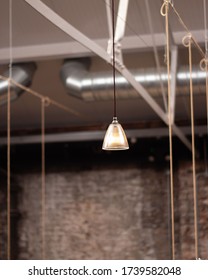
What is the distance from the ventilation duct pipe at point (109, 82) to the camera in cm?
775

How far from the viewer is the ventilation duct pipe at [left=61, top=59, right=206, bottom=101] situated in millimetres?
7750

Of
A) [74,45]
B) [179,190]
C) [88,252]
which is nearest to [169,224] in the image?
[179,190]

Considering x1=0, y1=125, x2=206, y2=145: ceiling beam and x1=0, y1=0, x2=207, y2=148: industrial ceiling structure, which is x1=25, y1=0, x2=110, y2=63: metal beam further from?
x1=0, y1=125, x2=206, y2=145: ceiling beam

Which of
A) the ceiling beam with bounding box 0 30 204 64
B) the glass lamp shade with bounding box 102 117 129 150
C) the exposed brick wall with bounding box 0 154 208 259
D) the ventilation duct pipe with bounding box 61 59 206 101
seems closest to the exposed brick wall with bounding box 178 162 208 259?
the exposed brick wall with bounding box 0 154 208 259

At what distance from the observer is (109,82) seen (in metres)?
7.95

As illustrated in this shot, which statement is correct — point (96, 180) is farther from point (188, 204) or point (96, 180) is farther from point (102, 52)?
point (102, 52)

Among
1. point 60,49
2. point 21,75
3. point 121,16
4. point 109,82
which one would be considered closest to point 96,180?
point 21,75

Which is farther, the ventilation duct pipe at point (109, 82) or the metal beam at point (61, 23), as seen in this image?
the ventilation duct pipe at point (109, 82)

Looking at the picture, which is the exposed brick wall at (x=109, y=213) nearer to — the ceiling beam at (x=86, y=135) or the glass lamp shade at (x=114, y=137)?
the ceiling beam at (x=86, y=135)

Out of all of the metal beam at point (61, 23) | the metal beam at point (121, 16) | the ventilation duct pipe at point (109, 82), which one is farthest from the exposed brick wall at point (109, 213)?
the metal beam at point (61, 23)

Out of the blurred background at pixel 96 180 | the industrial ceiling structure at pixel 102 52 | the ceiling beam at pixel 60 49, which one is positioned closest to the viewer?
the industrial ceiling structure at pixel 102 52

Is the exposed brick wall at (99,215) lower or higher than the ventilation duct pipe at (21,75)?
lower

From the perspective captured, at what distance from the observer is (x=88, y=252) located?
11633 millimetres

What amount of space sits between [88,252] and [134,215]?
4.02 feet
